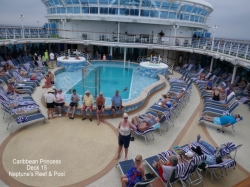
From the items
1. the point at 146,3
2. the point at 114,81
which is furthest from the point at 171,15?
the point at 114,81

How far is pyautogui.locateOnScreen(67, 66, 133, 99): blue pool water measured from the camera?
1147 cm

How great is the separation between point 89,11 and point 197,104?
58.2ft

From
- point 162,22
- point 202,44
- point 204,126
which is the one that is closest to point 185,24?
point 162,22

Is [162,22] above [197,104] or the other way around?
above

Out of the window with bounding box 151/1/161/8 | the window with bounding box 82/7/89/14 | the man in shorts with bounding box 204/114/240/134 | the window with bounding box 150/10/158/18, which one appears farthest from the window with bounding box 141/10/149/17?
the man in shorts with bounding box 204/114/240/134

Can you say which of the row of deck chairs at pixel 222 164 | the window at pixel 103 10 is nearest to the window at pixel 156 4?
the window at pixel 103 10

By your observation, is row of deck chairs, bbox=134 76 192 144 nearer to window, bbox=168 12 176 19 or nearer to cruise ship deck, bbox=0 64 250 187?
cruise ship deck, bbox=0 64 250 187

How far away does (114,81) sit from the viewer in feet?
47.9

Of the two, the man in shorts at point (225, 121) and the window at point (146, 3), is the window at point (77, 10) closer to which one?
the window at point (146, 3)

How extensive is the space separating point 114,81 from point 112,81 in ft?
0.49

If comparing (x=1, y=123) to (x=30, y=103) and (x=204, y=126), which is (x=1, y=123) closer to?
(x=30, y=103)

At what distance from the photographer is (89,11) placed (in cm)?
2248

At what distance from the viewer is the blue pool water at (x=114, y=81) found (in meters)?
11.9

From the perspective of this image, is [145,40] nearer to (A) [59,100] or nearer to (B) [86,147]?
(A) [59,100]
